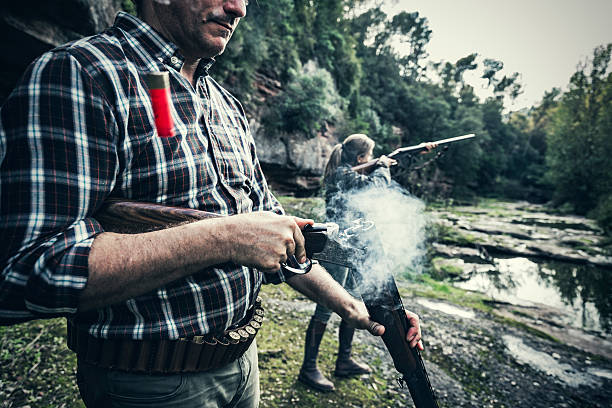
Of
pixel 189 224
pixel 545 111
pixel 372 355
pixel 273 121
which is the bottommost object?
pixel 372 355

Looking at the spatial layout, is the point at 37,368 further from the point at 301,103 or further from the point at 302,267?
the point at 301,103

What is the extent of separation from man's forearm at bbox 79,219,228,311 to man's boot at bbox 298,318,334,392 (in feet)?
8.73

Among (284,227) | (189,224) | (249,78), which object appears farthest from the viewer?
(249,78)

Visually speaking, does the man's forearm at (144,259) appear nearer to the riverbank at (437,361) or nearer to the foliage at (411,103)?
the riverbank at (437,361)

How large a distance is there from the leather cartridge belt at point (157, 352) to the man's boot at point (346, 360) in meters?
2.49

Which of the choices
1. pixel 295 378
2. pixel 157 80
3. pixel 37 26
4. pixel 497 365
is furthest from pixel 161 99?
pixel 37 26

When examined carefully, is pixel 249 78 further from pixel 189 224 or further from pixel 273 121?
pixel 189 224

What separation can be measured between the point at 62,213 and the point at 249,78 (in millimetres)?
12878

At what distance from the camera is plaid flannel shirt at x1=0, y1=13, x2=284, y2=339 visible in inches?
29.0

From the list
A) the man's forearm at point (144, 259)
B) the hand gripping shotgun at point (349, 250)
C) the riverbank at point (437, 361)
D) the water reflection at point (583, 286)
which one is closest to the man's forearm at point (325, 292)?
the hand gripping shotgun at point (349, 250)

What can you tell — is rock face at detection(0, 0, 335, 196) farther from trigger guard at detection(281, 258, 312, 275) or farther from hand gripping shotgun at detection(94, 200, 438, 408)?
trigger guard at detection(281, 258, 312, 275)

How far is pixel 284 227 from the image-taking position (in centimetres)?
102

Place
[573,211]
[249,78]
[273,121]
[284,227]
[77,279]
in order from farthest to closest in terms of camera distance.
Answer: [573,211], [273,121], [249,78], [284,227], [77,279]

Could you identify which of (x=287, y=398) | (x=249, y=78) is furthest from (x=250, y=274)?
(x=249, y=78)
